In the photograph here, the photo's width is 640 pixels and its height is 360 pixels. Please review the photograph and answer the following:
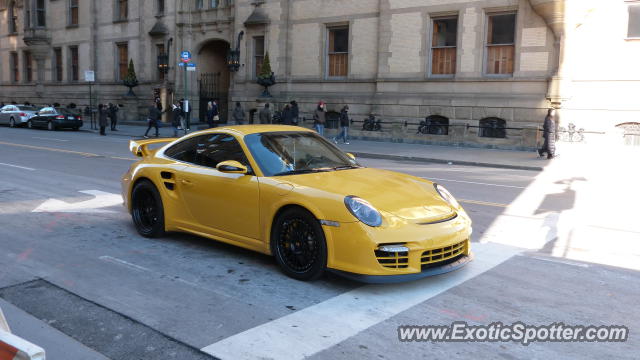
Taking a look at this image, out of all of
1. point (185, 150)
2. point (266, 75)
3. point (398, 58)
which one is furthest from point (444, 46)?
point (185, 150)

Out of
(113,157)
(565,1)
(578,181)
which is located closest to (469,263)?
(578,181)

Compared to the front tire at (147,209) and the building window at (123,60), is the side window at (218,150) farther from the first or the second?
the building window at (123,60)

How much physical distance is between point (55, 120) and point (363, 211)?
31632 millimetres

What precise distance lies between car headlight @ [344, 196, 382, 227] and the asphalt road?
67cm

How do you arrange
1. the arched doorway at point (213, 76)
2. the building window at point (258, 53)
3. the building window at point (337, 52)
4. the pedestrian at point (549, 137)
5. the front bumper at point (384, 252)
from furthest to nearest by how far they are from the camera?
the arched doorway at point (213, 76) → the building window at point (258, 53) → the building window at point (337, 52) → the pedestrian at point (549, 137) → the front bumper at point (384, 252)

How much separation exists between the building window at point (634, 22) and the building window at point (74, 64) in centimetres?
3711

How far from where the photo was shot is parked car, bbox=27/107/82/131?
3269 cm

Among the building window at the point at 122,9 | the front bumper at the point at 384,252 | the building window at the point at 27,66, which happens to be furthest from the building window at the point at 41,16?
the front bumper at the point at 384,252

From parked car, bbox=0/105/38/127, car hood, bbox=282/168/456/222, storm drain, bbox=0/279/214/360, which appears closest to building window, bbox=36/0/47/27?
parked car, bbox=0/105/38/127

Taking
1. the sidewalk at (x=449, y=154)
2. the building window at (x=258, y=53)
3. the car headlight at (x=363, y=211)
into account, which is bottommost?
the sidewalk at (x=449, y=154)

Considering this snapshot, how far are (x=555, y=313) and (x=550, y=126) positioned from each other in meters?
15.7

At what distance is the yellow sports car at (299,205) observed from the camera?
5.11 m

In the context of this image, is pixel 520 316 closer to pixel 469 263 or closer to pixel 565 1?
pixel 469 263

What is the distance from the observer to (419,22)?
82.1 ft
